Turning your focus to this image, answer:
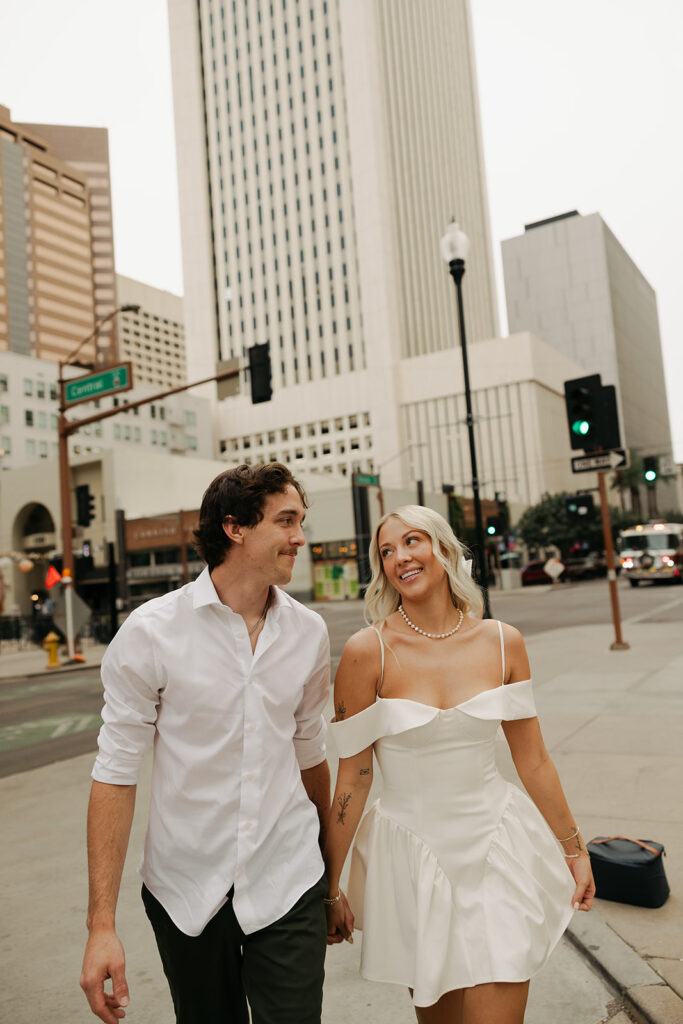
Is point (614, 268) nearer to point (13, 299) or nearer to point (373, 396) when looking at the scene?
point (373, 396)

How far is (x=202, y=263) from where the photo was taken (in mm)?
103250

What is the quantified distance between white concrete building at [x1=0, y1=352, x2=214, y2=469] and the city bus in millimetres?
41031

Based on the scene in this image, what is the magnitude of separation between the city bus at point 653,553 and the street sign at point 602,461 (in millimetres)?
26731

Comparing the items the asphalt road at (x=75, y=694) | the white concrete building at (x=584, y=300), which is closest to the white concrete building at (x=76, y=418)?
the asphalt road at (x=75, y=694)

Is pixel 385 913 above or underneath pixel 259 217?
underneath

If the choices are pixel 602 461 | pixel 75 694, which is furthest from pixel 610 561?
pixel 75 694

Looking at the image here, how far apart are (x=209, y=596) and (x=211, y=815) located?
0.55 m

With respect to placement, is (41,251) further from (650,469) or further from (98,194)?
(650,469)

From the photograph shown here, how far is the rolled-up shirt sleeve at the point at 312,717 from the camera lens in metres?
2.29

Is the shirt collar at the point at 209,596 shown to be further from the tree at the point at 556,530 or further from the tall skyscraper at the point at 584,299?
the tall skyscraper at the point at 584,299

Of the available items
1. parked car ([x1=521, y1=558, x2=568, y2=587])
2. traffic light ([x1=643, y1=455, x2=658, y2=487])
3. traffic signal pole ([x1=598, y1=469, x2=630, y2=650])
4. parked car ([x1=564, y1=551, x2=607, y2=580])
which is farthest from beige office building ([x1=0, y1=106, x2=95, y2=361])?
traffic signal pole ([x1=598, y1=469, x2=630, y2=650])

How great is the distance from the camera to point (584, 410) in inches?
465

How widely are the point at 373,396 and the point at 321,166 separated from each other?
3110cm

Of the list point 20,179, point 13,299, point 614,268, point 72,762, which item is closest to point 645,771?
point 72,762
